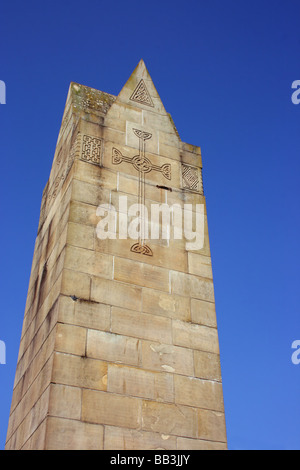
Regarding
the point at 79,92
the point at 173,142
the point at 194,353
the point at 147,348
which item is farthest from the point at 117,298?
the point at 79,92

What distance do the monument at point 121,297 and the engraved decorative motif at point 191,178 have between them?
3 centimetres

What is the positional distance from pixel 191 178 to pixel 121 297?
379 cm

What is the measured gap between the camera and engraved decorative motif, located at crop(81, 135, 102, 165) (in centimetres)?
1172

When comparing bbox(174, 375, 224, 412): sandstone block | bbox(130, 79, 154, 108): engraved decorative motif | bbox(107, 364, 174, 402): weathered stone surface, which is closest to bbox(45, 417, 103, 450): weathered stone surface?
bbox(107, 364, 174, 402): weathered stone surface

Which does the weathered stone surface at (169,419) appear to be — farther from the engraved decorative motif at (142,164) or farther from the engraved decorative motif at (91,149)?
the engraved decorative motif at (91,149)

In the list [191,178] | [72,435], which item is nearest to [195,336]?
[72,435]

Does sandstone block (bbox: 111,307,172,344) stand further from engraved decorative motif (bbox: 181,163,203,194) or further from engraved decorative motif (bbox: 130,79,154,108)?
engraved decorative motif (bbox: 130,79,154,108)

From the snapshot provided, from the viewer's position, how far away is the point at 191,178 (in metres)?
12.9

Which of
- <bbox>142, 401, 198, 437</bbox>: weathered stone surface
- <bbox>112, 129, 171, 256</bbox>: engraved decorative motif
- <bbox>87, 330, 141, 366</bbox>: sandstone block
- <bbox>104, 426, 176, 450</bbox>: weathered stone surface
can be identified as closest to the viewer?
<bbox>104, 426, 176, 450</bbox>: weathered stone surface

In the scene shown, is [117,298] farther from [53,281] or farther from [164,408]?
[164,408]

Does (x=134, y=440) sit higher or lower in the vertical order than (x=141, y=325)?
lower

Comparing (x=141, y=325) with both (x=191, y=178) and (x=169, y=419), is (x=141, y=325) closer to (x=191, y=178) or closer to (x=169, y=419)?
(x=169, y=419)

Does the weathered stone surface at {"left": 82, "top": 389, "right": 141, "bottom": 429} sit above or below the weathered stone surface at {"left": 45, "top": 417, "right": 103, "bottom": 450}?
above
